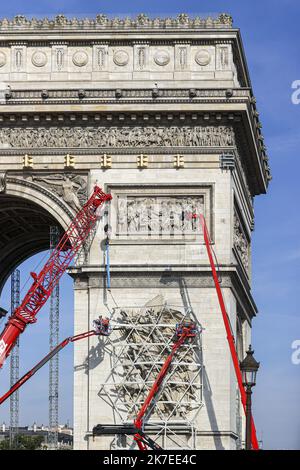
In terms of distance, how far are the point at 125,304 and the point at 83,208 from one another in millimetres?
3580

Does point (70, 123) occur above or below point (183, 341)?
above

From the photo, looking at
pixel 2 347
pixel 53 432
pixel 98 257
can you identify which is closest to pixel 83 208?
pixel 98 257

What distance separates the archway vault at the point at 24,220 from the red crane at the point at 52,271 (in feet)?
2.18

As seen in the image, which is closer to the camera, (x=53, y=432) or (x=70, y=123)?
(x=70, y=123)

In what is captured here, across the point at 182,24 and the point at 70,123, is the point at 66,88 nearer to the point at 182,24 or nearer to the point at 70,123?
the point at 70,123

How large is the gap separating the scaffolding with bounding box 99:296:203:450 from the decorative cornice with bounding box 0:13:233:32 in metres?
9.76

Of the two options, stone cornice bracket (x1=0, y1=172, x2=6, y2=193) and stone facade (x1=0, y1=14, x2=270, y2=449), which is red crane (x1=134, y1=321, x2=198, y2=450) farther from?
stone cornice bracket (x1=0, y1=172, x2=6, y2=193)

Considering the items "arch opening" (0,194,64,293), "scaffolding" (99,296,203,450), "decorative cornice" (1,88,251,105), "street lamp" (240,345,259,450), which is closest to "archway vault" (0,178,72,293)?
"arch opening" (0,194,64,293)

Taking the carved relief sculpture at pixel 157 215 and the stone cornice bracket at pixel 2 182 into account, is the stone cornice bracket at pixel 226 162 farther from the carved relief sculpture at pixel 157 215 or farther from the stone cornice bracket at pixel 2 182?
the stone cornice bracket at pixel 2 182

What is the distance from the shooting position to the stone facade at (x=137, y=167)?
48281 millimetres

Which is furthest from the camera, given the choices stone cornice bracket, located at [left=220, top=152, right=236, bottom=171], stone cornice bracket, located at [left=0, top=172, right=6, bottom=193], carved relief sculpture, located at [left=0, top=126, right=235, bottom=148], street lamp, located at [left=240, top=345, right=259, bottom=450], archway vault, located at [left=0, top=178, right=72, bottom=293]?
stone cornice bracket, located at [left=0, top=172, right=6, bottom=193]

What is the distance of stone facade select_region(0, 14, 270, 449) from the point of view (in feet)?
158

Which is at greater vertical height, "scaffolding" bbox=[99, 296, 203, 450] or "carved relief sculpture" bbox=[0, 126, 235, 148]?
"carved relief sculpture" bbox=[0, 126, 235, 148]

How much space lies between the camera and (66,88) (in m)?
50.7
